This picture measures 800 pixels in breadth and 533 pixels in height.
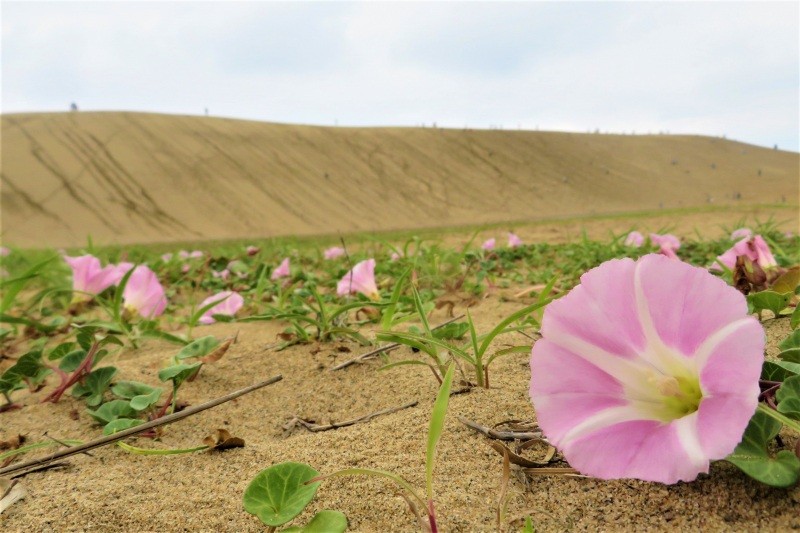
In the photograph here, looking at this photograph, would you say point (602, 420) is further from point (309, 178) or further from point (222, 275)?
point (309, 178)

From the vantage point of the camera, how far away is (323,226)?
21281 millimetres

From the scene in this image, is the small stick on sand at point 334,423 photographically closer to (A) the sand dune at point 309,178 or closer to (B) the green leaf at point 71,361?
(B) the green leaf at point 71,361

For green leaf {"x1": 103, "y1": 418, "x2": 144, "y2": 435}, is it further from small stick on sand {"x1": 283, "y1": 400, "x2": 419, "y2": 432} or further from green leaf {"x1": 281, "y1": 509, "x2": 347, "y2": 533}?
green leaf {"x1": 281, "y1": 509, "x2": 347, "y2": 533}

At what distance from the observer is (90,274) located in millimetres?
2092

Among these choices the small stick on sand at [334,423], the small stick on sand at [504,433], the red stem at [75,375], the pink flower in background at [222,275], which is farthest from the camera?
the pink flower in background at [222,275]

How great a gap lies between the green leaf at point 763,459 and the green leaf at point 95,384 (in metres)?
1.22

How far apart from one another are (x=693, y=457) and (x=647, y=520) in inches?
6.5

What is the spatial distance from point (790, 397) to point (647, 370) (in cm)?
18

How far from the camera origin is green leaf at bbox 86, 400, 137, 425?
1.14m

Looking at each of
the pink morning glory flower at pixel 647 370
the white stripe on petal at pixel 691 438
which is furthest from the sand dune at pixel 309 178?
the white stripe on petal at pixel 691 438

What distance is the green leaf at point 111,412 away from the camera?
114 cm

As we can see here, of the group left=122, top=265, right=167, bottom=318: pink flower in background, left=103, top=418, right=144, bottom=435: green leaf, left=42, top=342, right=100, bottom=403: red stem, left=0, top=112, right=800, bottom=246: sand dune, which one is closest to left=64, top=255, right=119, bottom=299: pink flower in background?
left=122, top=265, right=167, bottom=318: pink flower in background

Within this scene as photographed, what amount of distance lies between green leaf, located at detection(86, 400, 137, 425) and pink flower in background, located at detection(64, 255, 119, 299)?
1073 millimetres

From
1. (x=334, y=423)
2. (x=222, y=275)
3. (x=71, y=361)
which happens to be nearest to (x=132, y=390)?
(x=71, y=361)
